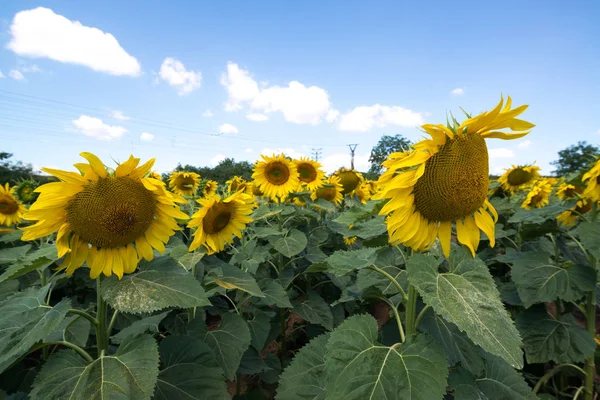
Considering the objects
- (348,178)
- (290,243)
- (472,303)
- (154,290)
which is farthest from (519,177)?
(154,290)

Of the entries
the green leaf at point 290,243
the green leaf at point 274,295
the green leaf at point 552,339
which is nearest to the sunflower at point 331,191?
the green leaf at point 290,243

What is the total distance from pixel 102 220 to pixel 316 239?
2.88 metres

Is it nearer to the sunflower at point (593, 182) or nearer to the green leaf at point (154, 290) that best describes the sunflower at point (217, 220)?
the green leaf at point (154, 290)

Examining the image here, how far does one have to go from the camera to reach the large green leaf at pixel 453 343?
1544 mm

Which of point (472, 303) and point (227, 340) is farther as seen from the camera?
point (227, 340)

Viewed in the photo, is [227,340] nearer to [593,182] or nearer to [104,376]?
[104,376]

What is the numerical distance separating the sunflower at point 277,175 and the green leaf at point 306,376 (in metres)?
3.19

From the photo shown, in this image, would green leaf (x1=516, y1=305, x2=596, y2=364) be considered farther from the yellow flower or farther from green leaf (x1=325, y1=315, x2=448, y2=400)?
the yellow flower

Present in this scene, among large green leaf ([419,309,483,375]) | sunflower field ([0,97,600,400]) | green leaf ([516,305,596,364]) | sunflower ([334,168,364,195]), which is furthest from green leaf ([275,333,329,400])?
sunflower ([334,168,364,195])

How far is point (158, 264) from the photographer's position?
1603mm

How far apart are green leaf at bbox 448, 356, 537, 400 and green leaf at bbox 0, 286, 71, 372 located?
163 cm

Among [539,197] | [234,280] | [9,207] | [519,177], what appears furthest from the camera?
[519,177]

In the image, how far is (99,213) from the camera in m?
1.46

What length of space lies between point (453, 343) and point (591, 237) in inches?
65.5
